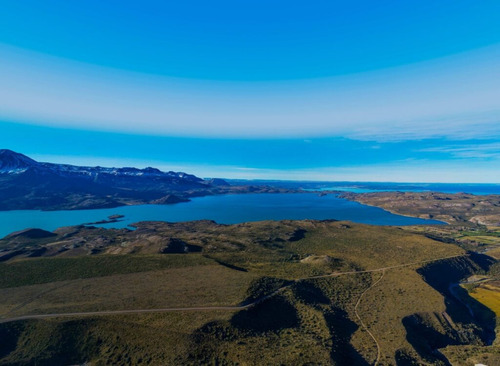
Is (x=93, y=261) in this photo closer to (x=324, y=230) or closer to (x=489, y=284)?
(x=324, y=230)

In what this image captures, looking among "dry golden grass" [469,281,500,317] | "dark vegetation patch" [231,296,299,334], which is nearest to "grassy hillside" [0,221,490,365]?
"dark vegetation patch" [231,296,299,334]

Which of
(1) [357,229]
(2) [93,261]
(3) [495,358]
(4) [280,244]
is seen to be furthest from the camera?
(1) [357,229]

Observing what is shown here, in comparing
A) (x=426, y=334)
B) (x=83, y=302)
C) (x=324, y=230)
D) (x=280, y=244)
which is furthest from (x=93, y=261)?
(x=324, y=230)

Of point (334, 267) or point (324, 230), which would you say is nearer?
point (334, 267)

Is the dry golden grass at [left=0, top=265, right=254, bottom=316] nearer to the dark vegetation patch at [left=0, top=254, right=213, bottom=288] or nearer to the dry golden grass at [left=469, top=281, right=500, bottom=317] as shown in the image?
the dark vegetation patch at [left=0, top=254, right=213, bottom=288]

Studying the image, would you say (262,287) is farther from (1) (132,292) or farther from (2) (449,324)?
(2) (449,324)

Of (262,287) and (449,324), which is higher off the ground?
(262,287)

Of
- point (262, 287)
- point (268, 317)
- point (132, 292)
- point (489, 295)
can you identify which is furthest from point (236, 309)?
point (489, 295)

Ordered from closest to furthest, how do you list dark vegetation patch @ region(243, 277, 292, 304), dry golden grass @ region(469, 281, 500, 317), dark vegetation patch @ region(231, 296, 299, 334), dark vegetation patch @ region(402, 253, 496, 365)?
1. dark vegetation patch @ region(231, 296, 299, 334)
2. dark vegetation patch @ region(402, 253, 496, 365)
3. dark vegetation patch @ region(243, 277, 292, 304)
4. dry golden grass @ region(469, 281, 500, 317)

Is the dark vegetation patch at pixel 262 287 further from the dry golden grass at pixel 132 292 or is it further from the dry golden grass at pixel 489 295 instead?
the dry golden grass at pixel 489 295

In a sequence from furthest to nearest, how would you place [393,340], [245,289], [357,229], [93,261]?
[357,229]
[93,261]
[245,289]
[393,340]

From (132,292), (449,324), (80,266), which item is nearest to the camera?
(449,324)
